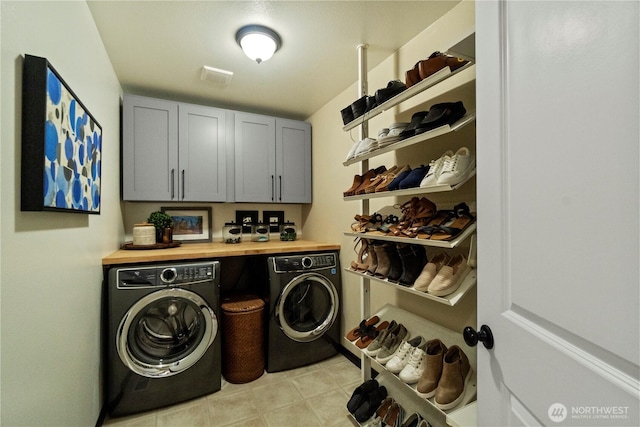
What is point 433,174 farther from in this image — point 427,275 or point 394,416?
point 394,416

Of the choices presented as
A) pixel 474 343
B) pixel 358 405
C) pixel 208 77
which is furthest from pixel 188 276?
pixel 474 343

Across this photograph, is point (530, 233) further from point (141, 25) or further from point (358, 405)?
point (141, 25)

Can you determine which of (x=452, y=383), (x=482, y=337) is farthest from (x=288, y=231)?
(x=482, y=337)

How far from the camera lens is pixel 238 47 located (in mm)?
1856

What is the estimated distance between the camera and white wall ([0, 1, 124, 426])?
2.60 feet

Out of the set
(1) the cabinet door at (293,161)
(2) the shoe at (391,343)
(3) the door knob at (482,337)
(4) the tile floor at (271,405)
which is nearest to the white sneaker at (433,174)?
(3) the door knob at (482,337)

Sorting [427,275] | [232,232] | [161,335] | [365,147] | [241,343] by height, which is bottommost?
[241,343]

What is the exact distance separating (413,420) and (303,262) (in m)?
1.28

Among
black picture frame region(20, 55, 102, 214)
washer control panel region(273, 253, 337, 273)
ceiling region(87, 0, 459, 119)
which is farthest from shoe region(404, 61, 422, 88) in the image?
washer control panel region(273, 253, 337, 273)

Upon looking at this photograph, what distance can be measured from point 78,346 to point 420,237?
5.62ft

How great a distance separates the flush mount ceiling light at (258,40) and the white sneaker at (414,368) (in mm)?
1981

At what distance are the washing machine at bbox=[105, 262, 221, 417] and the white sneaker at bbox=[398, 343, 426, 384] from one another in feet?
4.41

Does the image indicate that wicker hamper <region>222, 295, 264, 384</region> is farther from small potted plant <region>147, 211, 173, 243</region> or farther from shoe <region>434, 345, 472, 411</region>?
shoe <region>434, 345, 472, 411</region>

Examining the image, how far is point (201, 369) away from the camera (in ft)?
6.42
